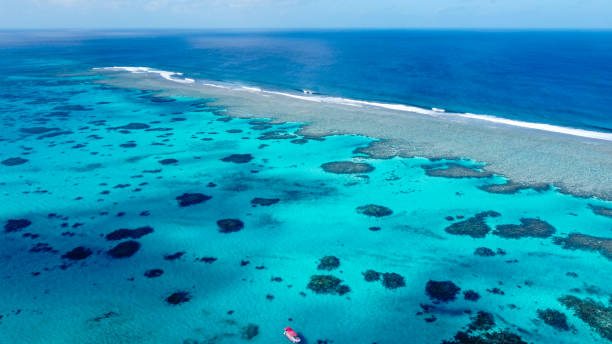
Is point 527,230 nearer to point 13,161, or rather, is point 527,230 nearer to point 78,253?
point 78,253

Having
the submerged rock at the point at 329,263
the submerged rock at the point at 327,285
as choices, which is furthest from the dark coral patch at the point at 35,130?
the submerged rock at the point at 327,285

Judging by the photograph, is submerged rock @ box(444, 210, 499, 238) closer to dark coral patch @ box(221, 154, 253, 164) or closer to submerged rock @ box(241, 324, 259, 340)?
submerged rock @ box(241, 324, 259, 340)

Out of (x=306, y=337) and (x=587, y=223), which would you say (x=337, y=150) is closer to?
(x=587, y=223)

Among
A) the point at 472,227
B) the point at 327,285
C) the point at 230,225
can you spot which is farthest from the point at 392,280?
the point at 230,225

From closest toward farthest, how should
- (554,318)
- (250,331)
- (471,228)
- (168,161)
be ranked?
(250,331)
(554,318)
(471,228)
(168,161)

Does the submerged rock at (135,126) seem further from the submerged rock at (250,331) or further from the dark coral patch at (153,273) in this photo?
the submerged rock at (250,331)

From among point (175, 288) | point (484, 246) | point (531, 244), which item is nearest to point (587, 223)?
point (531, 244)

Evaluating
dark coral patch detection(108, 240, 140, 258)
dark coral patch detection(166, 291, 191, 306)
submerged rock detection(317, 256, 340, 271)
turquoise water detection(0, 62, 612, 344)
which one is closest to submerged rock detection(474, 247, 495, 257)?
turquoise water detection(0, 62, 612, 344)
